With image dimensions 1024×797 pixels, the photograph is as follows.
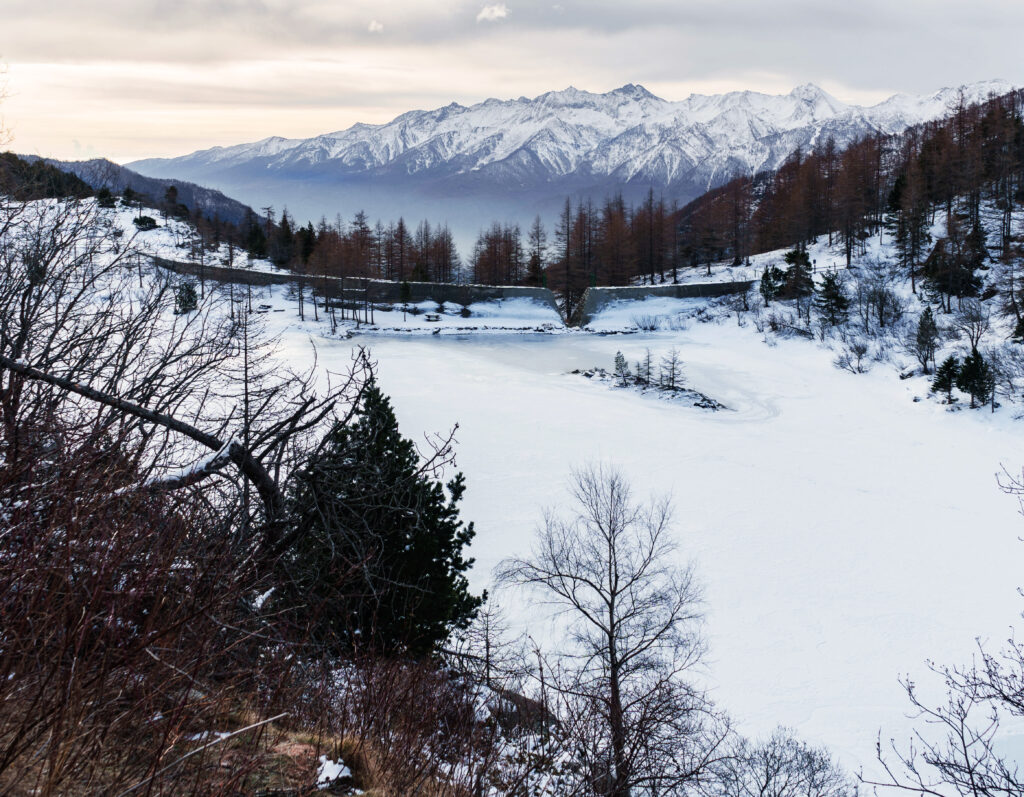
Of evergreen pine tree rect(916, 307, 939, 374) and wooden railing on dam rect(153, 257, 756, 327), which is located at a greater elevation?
wooden railing on dam rect(153, 257, 756, 327)

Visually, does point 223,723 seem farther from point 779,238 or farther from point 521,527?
point 779,238

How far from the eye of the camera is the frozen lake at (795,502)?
12.5 m

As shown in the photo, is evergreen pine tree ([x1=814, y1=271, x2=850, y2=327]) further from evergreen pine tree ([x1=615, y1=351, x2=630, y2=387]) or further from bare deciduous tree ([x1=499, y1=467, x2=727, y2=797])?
bare deciduous tree ([x1=499, y1=467, x2=727, y2=797])

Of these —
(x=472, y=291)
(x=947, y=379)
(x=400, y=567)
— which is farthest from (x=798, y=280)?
(x=400, y=567)

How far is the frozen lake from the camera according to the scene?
1251cm

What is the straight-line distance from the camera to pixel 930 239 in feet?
155

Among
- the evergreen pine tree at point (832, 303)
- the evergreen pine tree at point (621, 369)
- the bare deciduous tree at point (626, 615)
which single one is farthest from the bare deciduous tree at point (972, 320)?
the bare deciduous tree at point (626, 615)

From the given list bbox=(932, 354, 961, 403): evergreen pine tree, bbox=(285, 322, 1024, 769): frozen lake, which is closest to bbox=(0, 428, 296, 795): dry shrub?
bbox=(285, 322, 1024, 769): frozen lake

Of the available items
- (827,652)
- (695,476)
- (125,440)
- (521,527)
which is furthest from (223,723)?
(695,476)

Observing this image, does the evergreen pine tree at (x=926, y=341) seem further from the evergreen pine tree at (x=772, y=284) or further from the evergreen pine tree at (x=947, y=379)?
the evergreen pine tree at (x=772, y=284)

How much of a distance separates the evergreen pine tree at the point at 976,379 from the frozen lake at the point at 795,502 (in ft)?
3.50

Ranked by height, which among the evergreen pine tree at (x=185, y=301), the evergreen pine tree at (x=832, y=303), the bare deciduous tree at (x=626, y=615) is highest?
the evergreen pine tree at (x=832, y=303)

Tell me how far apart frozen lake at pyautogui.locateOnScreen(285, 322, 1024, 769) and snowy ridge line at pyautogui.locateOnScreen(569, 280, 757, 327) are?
17589mm

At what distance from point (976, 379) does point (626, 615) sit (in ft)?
75.0
